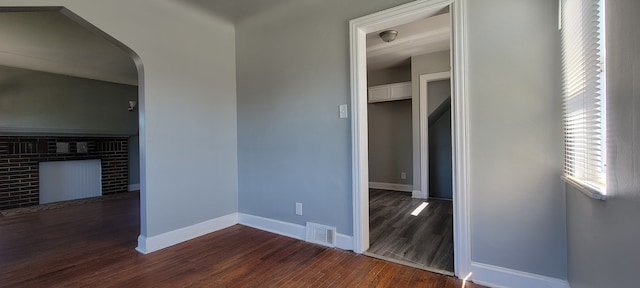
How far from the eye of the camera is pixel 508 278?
5.82ft

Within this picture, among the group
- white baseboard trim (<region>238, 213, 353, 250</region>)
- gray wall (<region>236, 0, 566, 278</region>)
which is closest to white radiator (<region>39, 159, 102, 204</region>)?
white baseboard trim (<region>238, 213, 353, 250</region>)

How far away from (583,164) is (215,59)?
315cm

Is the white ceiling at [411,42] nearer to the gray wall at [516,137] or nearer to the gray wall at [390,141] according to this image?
the gray wall at [390,141]

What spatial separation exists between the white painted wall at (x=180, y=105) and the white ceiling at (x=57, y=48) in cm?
83

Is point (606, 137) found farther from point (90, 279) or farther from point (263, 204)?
point (90, 279)

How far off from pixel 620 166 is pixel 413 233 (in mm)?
2100

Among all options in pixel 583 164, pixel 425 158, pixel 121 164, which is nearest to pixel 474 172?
pixel 583 164

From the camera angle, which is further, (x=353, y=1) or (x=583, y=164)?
(x=353, y=1)

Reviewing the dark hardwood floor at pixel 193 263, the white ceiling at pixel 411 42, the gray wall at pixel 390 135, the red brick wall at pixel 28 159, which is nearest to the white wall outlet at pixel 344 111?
Answer: the dark hardwood floor at pixel 193 263

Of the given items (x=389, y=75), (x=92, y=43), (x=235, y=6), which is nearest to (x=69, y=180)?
(x=92, y=43)

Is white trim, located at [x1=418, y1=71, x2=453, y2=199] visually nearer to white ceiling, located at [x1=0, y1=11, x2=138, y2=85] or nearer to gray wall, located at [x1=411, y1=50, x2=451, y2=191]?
gray wall, located at [x1=411, y1=50, x2=451, y2=191]

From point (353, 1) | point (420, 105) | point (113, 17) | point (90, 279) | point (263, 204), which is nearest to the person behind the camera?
point (90, 279)

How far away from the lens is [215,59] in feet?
9.94

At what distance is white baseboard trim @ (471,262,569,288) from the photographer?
5.47 ft
